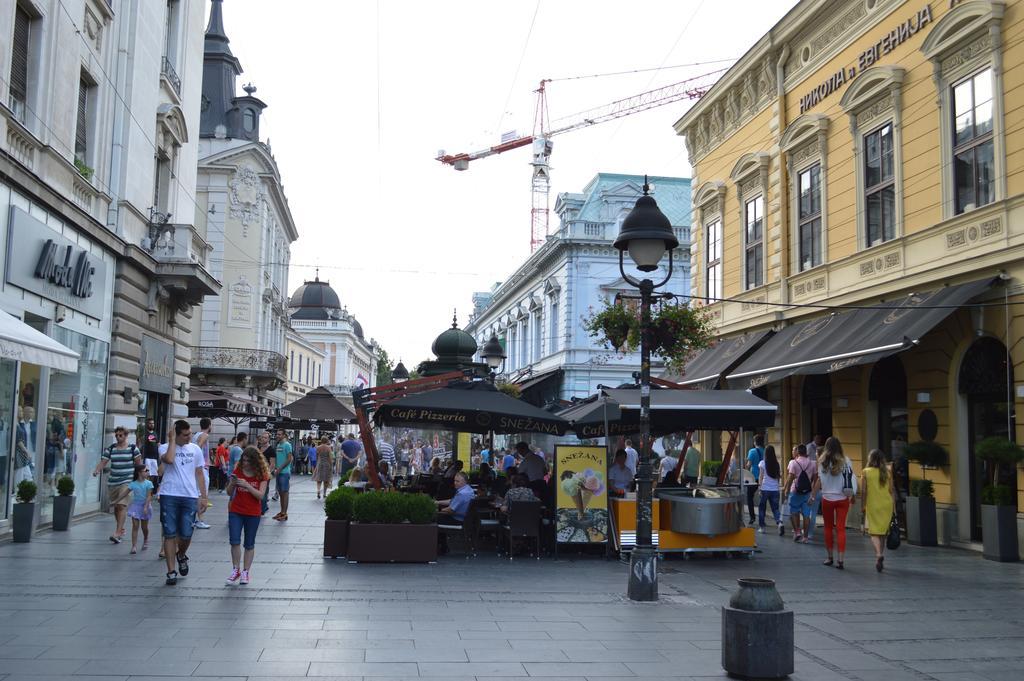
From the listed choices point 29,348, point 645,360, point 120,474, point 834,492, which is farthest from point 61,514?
point 834,492

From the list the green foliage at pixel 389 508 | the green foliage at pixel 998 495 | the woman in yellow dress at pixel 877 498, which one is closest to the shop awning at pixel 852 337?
the woman in yellow dress at pixel 877 498

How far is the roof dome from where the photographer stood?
87.2m

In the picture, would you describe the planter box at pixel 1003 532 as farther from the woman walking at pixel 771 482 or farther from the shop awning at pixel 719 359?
the shop awning at pixel 719 359

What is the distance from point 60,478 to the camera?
1520 centimetres

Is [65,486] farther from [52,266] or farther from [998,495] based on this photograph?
[998,495]

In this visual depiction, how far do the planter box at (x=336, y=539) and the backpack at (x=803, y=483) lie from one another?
26.4 ft

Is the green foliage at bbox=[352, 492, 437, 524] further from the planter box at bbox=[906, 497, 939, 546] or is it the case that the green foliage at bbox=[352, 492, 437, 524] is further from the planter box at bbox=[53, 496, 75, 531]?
the planter box at bbox=[906, 497, 939, 546]

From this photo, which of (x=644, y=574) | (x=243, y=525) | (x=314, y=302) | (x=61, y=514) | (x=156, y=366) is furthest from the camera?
(x=314, y=302)

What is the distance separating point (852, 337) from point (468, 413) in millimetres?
7044

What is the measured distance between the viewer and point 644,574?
995cm

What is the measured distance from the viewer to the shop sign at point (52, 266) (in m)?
13.3

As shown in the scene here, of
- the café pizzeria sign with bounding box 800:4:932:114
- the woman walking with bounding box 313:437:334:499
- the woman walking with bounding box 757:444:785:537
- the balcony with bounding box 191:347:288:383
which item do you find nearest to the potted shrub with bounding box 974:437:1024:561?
the woman walking with bounding box 757:444:785:537

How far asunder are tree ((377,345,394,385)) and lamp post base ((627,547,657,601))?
120395mm

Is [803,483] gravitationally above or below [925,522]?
above
